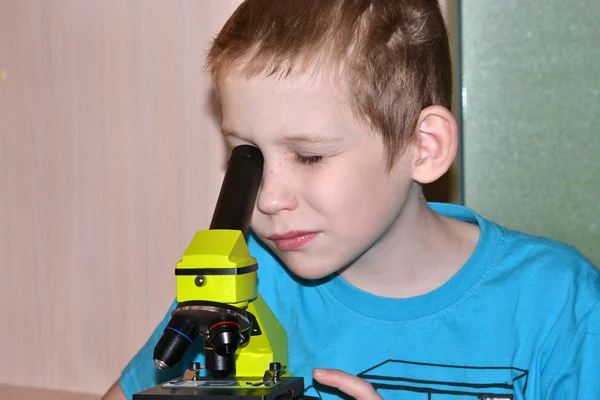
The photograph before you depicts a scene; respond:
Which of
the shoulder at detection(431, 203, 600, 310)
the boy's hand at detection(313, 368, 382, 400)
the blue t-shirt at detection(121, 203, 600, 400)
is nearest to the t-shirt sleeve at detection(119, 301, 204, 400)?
the blue t-shirt at detection(121, 203, 600, 400)

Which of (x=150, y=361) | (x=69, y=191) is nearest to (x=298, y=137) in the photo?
(x=150, y=361)

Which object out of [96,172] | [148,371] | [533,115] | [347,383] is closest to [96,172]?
[96,172]

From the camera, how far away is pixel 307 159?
0.88 metres

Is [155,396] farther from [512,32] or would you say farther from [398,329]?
[512,32]

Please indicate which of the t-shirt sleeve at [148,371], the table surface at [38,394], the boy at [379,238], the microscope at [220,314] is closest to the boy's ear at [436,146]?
the boy at [379,238]

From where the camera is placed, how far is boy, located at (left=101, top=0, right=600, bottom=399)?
876mm

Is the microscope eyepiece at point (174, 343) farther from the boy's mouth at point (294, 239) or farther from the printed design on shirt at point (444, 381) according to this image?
the printed design on shirt at point (444, 381)

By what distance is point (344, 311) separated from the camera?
1.07 m

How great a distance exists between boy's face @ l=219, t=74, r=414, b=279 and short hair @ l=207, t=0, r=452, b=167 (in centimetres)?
2

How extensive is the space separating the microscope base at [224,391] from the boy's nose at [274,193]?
18 centimetres

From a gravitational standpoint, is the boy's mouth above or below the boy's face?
below

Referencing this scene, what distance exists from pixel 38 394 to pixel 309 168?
2.24 ft

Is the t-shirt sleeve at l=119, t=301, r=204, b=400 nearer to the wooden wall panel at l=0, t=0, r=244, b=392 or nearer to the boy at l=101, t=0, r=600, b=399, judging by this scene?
the boy at l=101, t=0, r=600, b=399

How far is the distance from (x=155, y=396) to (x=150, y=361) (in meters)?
0.39
